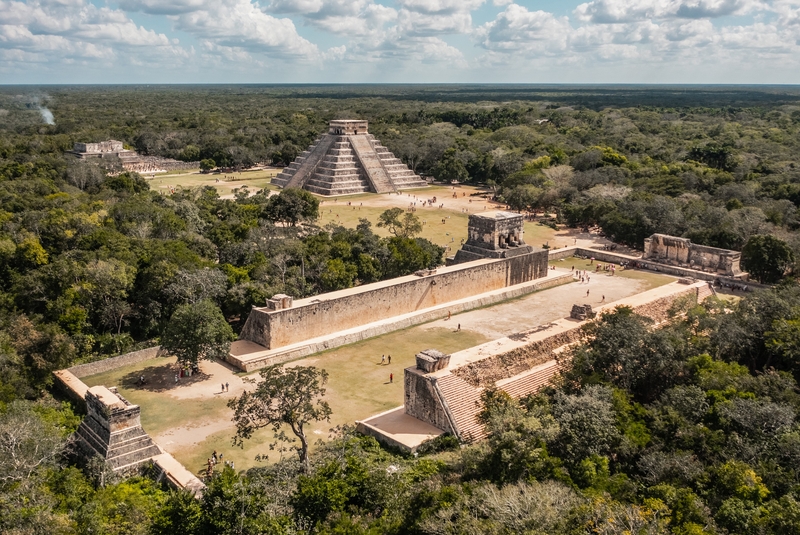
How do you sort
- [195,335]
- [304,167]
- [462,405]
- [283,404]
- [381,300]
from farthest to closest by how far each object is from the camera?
[304,167], [381,300], [195,335], [462,405], [283,404]

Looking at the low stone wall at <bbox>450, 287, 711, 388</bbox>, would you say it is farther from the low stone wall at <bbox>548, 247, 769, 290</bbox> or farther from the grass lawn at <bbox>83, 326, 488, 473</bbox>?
the low stone wall at <bbox>548, 247, 769, 290</bbox>

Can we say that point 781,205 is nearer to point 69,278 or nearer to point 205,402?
point 205,402

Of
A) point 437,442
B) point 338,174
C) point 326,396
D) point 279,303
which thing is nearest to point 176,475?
point 326,396

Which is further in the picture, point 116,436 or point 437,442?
point 437,442

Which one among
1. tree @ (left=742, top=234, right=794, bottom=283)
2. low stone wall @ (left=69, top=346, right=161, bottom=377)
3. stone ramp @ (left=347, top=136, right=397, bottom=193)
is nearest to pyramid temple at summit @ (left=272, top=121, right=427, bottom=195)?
stone ramp @ (left=347, top=136, right=397, bottom=193)

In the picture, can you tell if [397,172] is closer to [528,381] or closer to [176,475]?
[528,381]

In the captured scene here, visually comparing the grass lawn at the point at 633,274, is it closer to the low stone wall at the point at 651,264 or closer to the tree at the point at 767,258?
the low stone wall at the point at 651,264

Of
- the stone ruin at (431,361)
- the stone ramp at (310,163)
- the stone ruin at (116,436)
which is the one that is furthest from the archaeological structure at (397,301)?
the stone ramp at (310,163)
